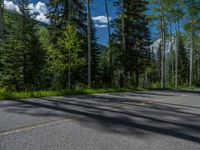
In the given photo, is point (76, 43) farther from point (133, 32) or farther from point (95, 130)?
point (95, 130)

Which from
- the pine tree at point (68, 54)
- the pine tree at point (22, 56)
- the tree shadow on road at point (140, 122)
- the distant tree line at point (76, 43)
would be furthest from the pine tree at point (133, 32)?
the tree shadow on road at point (140, 122)

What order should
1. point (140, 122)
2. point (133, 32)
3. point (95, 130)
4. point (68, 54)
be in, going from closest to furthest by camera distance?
1. point (95, 130)
2. point (140, 122)
3. point (68, 54)
4. point (133, 32)

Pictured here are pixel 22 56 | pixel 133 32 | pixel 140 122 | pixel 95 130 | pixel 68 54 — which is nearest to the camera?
pixel 95 130

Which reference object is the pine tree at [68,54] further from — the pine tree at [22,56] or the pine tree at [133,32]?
the pine tree at [133,32]

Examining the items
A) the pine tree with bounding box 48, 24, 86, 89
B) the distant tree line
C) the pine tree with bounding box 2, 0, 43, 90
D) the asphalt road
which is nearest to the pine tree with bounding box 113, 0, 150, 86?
the distant tree line

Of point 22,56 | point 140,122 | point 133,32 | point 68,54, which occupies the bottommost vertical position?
point 140,122

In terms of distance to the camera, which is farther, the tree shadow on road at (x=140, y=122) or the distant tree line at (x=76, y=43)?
the distant tree line at (x=76, y=43)

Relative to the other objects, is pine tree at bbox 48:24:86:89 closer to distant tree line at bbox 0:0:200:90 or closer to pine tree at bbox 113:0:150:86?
distant tree line at bbox 0:0:200:90

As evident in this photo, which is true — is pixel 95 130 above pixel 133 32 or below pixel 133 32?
below

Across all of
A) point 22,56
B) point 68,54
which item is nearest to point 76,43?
point 68,54

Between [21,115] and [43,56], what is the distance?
1510 centimetres

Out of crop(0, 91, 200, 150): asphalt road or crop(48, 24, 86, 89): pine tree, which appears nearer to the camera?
crop(0, 91, 200, 150): asphalt road

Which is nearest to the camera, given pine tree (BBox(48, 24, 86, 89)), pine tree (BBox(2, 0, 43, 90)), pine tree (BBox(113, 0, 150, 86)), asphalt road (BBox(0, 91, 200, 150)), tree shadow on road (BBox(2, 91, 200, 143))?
asphalt road (BBox(0, 91, 200, 150))

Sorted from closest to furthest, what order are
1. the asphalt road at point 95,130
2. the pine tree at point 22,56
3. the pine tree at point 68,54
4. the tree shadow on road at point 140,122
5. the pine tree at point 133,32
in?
the asphalt road at point 95,130 → the tree shadow on road at point 140,122 → the pine tree at point 22,56 → the pine tree at point 68,54 → the pine tree at point 133,32
